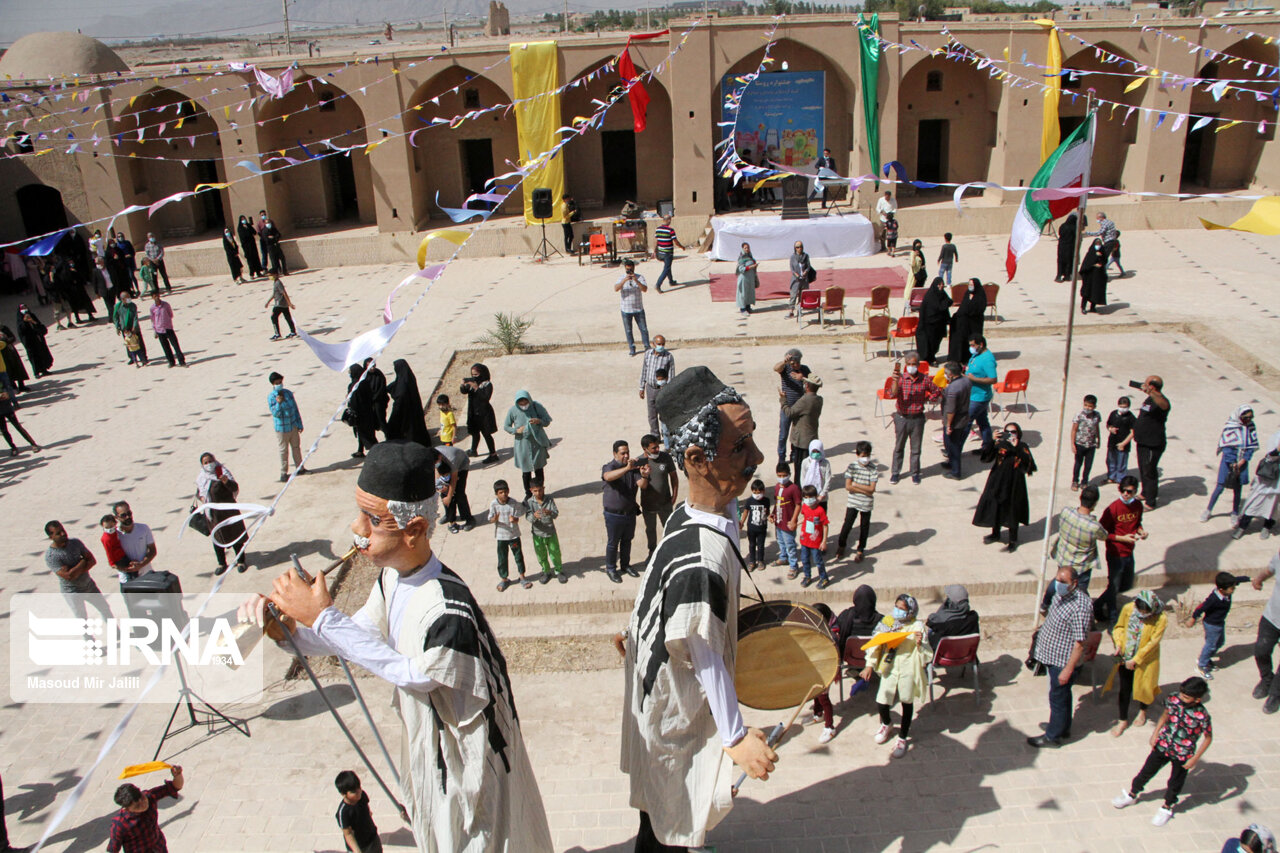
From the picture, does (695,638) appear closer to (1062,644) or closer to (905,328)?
(1062,644)

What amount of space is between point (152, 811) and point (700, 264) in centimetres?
1727

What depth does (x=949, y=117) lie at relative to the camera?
2452 cm

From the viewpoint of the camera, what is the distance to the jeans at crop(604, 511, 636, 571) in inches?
335

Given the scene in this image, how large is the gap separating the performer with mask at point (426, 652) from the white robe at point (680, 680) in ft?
1.77

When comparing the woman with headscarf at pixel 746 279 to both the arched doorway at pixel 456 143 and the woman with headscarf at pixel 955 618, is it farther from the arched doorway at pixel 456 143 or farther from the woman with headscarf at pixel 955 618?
the woman with headscarf at pixel 955 618

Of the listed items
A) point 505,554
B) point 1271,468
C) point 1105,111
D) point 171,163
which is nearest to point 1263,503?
point 1271,468

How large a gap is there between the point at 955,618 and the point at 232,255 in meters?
19.8

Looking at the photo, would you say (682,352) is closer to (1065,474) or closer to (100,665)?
(1065,474)

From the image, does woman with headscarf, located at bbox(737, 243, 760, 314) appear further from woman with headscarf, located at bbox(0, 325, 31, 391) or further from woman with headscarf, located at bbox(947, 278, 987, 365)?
woman with headscarf, located at bbox(0, 325, 31, 391)

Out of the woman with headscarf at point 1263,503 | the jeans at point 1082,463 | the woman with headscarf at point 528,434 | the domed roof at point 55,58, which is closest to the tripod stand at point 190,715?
the woman with headscarf at point 528,434

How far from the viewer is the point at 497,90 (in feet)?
80.6

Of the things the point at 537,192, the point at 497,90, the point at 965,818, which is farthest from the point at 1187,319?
the point at 497,90

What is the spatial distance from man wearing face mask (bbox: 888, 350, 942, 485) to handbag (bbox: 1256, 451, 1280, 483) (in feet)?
9.94

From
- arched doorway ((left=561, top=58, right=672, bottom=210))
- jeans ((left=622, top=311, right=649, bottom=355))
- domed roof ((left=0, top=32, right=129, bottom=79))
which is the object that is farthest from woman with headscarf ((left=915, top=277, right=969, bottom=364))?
domed roof ((left=0, top=32, right=129, bottom=79))
